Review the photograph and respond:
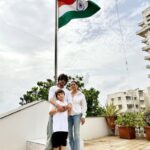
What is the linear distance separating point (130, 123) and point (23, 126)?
3.03m

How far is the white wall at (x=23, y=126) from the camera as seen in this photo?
12.3 ft

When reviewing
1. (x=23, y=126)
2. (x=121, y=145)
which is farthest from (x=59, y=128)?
(x=121, y=145)

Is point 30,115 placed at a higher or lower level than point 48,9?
lower

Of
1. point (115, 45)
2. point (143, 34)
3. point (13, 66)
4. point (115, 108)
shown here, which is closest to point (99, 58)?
point (115, 45)

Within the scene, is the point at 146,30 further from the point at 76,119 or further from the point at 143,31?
the point at 76,119

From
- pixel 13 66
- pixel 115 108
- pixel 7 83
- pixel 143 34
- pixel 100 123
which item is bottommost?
pixel 100 123

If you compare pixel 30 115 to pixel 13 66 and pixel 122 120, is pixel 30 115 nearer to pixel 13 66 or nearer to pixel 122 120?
pixel 122 120

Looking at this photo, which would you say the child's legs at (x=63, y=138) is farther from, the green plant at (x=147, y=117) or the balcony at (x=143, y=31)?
the balcony at (x=143, y=31)

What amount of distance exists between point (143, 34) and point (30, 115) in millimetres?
42178

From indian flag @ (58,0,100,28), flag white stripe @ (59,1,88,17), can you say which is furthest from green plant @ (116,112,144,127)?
flag white stripe @ (59,1,88,17)

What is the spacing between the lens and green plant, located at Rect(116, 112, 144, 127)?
227 inches

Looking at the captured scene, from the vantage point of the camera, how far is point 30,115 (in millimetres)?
4148

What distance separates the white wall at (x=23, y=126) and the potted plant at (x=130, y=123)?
7.72 feet

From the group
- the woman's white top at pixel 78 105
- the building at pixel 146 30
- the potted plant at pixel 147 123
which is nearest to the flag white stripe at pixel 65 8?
the woman's white top at pixel 78 105
